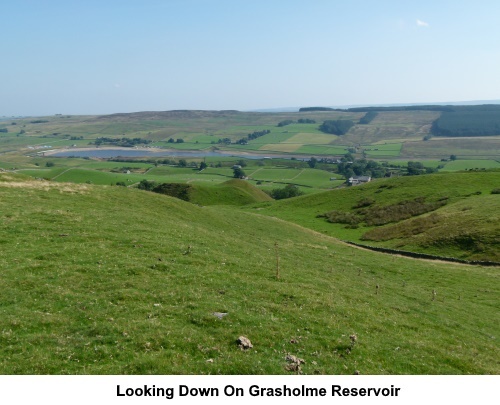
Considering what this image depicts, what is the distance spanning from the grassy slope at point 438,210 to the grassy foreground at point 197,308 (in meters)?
16.0

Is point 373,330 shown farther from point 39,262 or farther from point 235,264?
point 39,262

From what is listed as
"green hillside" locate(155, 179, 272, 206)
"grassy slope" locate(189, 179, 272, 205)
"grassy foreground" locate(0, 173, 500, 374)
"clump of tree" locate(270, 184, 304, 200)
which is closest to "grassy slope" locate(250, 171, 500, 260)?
"grassy slope" locate(189, 179, 272, 205)

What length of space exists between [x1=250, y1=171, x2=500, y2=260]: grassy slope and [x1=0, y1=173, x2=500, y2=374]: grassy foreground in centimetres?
1601

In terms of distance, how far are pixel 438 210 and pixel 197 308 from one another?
6715 centimetres

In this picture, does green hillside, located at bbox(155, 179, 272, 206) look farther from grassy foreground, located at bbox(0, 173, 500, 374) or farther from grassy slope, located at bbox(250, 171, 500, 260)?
grassy foreground, located at bbox(0, 173, 500, 374)

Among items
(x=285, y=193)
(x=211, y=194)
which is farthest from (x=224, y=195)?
(x=285, y=193)

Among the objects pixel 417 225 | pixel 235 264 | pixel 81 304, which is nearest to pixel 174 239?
pixel 235 264

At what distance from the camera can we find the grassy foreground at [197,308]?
49.7 ft

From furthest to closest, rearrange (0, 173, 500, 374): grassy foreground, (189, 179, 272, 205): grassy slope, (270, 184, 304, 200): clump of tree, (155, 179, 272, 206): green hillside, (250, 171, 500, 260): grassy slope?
(270, 184, 304, 200): clump of tree < (155, 179, 272, 206): green hillside < (189, 179, 272, 205): grassy slope < (250, 171, 500, 260): grassy slope < (0, 173, 500, 374): grassy foreground

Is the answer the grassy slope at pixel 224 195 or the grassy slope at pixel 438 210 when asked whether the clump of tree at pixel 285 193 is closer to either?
the grassy slope at pixel 224 195

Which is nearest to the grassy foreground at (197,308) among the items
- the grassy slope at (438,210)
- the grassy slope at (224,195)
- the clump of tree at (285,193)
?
the grassy slope at (438,210)

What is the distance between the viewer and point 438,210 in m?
74.6

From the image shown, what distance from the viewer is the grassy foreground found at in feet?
49.7

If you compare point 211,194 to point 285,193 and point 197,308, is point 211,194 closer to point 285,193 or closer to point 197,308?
point 285,193
